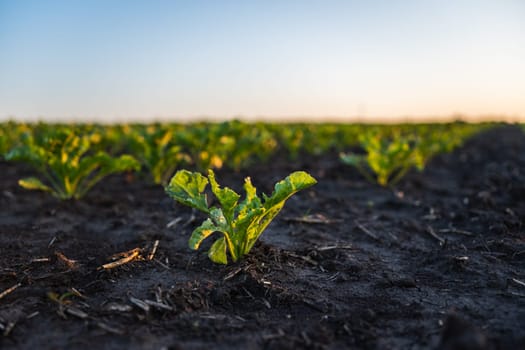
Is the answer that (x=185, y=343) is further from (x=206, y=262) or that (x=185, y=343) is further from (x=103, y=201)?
(x=103, y=201)

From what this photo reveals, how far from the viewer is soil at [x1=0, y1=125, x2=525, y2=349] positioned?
2400 millimetres

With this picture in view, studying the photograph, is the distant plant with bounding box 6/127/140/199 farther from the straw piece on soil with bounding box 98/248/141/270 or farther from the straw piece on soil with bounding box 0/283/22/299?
the straw piece on soil with bounding box 0/283/22/299

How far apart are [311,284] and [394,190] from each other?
4070 mm

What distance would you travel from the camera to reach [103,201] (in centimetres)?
561

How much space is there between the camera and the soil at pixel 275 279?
2.40 metres

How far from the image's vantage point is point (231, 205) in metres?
3.06

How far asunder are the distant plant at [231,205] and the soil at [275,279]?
169 mm

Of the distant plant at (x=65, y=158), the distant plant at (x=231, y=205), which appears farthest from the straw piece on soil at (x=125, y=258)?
the distant plant at (x=65, y=158)

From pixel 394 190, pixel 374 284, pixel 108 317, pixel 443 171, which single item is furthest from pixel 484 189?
pixel 108 317

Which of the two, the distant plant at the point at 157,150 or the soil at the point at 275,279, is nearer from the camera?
the soil at the point at 275,279

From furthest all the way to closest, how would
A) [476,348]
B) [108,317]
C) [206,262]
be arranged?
1. [206,262]
2. [108,317]
3. [476,348]

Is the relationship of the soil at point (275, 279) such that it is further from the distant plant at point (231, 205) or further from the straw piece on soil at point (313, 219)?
the distant plant at point (231, 205)

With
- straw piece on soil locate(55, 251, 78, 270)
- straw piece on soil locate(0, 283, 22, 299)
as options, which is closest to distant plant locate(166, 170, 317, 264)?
straw piece on soil locate(55, 251, 78, 270)

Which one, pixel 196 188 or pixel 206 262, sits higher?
pixel 196 188
